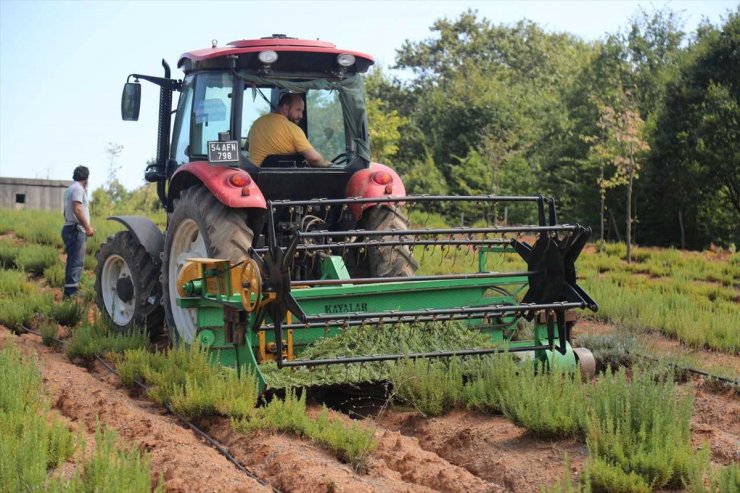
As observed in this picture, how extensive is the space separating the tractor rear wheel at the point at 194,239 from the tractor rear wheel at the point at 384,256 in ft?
3.35

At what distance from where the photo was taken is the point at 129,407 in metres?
6.71

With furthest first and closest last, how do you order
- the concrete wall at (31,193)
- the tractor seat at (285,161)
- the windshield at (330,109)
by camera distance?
the concrete wall at (31,193) < the windshield at (330,109) < the tractor seat at (285,161)

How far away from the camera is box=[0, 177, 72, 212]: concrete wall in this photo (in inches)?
1048

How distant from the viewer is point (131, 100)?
8977mm

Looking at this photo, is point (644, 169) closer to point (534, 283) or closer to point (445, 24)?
point (534, 283)

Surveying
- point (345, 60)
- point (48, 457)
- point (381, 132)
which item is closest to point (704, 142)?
point (381, 132)

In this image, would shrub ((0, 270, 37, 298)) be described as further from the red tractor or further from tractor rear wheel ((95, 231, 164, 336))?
the red tractor

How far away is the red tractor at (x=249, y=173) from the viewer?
25.4ft

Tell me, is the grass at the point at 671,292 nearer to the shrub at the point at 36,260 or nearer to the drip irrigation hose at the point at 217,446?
the drip irrigation hose at the point at 217,446

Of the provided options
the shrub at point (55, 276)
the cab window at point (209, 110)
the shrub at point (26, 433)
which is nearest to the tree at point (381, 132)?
the shrub at point (55, 276)

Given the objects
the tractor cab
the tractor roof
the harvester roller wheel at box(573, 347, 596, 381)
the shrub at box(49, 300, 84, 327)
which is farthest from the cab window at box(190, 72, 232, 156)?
the harvester roller wheel at box(573, 347, 596, 381)

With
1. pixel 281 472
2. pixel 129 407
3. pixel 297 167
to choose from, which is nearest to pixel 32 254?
pixel 297 167

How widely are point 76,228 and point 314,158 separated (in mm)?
4952

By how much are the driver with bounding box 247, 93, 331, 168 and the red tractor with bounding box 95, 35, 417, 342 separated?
69mm
